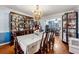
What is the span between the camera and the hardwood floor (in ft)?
5.54

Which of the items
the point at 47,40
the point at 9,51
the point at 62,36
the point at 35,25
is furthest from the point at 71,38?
the point at 9,51

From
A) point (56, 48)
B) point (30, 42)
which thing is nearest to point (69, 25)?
point (56, 48)

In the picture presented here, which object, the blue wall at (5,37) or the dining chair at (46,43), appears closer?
the blue wall at (5,37)

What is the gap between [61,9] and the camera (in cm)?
175

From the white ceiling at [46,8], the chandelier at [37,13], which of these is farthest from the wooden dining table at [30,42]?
the white ceiling at [46,8]

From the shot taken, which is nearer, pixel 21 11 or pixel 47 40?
pixel 21 11

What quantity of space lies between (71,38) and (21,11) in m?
1.07

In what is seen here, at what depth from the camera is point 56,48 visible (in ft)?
5.85

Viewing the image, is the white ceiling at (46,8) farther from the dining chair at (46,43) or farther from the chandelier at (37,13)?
the dining chair at (46,43)

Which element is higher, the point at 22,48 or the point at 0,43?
the point at 0,43

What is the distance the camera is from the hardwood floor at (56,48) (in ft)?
5.54

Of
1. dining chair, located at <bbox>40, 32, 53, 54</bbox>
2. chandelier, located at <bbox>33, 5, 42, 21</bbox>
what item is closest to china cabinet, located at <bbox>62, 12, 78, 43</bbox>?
dining chair, located at <bbox>40, 32, 53, 54</bbox>

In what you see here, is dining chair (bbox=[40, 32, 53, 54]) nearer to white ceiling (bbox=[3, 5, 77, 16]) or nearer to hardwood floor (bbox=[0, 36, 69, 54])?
hardwood floor (bbox=[0, 36, 69, 54])
